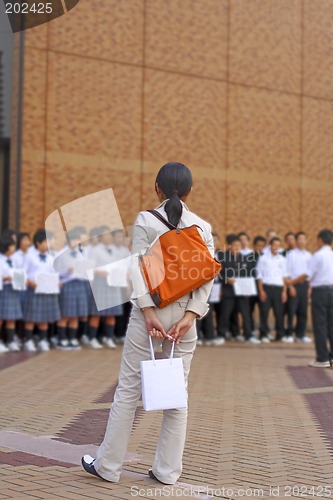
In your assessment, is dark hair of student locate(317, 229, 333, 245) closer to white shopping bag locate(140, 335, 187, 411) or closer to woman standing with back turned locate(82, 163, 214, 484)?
woman standing with back turned locate(82, 163, 214, 484)

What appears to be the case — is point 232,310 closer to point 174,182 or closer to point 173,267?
point 174,182

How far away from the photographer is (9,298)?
13.8 meters

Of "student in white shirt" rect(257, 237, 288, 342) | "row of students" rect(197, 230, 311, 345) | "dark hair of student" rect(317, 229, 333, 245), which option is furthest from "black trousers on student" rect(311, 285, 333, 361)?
"student in white shirt" rect(257, 237, 288, 342)

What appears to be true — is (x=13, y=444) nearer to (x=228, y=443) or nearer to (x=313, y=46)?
(x=228, y=443)

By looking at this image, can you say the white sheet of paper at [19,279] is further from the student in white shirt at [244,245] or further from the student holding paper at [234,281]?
the student in white shirt at [244,245]

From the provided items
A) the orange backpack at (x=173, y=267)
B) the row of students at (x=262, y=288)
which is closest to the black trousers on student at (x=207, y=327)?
the row of students at (x=262, y=288)

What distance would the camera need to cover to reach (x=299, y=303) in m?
17.5

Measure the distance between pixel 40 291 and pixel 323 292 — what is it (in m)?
4.73

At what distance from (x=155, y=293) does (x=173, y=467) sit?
1096 mm

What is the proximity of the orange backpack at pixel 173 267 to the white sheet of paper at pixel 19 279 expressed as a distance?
8944 mm

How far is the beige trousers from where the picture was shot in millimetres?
5180

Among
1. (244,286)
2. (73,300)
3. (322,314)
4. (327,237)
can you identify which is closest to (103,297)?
(73,300)

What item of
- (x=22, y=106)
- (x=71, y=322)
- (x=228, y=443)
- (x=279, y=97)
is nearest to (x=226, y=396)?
(x=228, y=443)

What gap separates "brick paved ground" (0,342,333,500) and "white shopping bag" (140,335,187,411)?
1.78 ft
